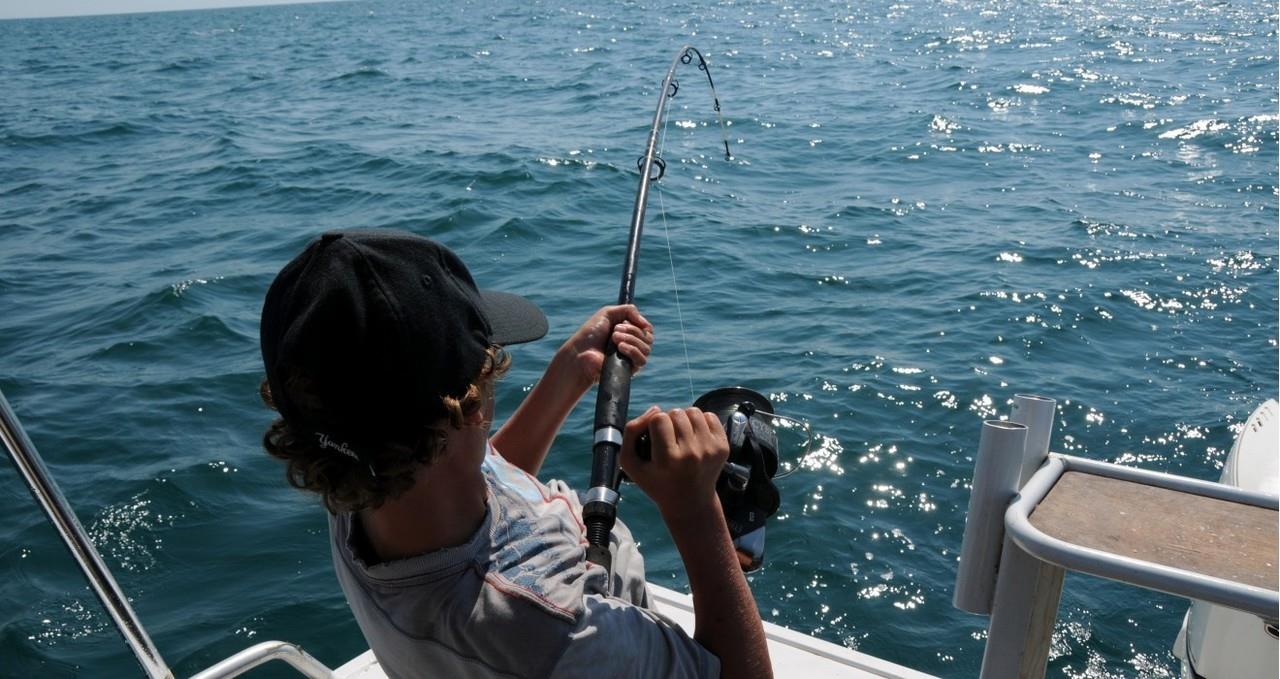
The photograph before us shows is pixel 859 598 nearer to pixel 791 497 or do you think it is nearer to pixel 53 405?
pixel 791 497

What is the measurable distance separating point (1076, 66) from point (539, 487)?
1658cm

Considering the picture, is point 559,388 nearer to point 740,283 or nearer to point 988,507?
point 988,507

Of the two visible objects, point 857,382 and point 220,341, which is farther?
point 220,341

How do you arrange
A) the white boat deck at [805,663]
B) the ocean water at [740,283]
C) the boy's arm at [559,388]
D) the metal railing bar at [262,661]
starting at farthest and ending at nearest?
the ocean water at [740,283]
the white boat deck at [805,663]
the boy's arm at [559,388]
the metal railing bar at [262,661]

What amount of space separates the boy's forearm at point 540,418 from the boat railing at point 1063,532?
824mm

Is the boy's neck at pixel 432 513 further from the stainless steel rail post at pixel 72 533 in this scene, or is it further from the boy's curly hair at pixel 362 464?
the stainless steel rail post at pixel 72 533

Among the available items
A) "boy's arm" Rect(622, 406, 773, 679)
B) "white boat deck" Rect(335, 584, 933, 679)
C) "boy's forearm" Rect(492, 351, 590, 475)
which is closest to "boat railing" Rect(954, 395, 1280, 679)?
"boy's arm" Rect(622, 406, 773, 679)

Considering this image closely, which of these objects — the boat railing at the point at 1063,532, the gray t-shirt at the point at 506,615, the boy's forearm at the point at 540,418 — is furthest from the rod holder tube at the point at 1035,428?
the boy's forearm at the point at 540,418

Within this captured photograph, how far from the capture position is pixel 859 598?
4191 millimetres

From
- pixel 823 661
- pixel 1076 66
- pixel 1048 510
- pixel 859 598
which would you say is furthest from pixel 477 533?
pixel 1076 66

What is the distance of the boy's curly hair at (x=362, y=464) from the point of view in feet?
4.31

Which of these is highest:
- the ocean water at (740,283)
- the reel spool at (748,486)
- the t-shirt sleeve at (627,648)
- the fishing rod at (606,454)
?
the fishing rod at (606,454)

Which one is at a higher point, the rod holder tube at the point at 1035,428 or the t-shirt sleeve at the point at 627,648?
the rod holder tube at the point at 1035,428

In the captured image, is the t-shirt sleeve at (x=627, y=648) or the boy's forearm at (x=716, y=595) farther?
the boy's forearm at (x=716, y=595)
